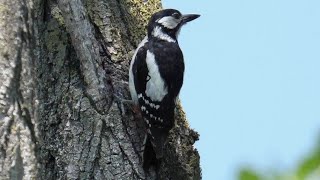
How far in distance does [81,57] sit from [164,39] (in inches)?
39.5

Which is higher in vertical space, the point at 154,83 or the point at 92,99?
the point at 154,83

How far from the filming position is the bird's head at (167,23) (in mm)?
4613

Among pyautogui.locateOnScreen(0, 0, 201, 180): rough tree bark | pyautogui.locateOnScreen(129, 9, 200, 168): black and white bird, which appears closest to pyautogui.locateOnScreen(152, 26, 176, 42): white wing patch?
pyautogui.locateOnScreen(129, 9, 200, 168): black and white bird

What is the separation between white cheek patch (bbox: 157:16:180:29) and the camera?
4.75 meters

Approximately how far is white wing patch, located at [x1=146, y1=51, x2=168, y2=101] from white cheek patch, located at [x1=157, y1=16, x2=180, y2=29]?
30 cm

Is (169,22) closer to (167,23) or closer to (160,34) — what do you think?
(167,23)

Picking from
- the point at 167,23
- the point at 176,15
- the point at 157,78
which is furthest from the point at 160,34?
the point at 157,78

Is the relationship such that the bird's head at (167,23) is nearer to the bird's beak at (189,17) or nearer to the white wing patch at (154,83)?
the bird's beak at (189,17)

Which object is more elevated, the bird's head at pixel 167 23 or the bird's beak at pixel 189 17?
the bird's beak at pixel 189 17

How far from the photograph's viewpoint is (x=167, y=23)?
16.2 ft

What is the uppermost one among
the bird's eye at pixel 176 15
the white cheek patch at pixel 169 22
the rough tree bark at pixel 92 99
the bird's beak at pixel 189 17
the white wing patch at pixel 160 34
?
the bird's beak at pixel 189 17

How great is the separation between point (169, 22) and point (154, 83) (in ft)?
2.18

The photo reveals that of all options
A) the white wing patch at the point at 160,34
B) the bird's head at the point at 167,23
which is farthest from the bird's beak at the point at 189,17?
the white wing patch at the point at 160,34

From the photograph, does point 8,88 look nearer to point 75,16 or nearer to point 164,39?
point 75,16
